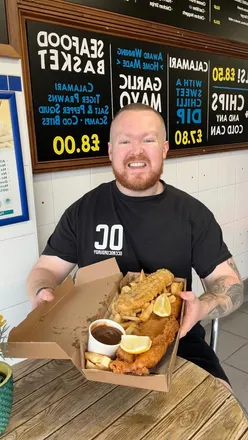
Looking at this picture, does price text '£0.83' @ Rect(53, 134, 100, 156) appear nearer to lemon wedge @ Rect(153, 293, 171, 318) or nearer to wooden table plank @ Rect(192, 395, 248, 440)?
lemon wedge @ Rect(153, 293, 171, 318)

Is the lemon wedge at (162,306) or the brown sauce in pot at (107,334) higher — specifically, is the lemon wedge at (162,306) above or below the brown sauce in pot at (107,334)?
above

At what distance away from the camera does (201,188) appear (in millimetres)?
2789

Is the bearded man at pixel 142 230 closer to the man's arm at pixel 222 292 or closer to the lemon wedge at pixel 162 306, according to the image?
the man's arm at pixel 222 292

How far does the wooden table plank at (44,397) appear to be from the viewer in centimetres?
92

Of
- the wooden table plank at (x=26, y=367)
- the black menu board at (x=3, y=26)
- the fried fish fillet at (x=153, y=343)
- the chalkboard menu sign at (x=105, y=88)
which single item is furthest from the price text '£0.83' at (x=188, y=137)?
the wooden table plank at (x=26, y=367)

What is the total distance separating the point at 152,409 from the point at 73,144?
1.39m

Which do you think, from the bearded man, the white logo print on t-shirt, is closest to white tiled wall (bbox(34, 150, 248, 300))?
the bearded man

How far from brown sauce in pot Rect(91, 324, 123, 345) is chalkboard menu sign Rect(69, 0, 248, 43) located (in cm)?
159

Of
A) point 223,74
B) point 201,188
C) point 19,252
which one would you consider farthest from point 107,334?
point 223,74

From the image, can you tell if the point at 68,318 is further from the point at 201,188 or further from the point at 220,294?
the point at 201,188

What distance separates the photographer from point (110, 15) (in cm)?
197

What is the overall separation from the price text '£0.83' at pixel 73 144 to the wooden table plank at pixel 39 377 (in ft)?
3.62

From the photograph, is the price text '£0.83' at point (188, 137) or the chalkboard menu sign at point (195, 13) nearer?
the chalkboard menu sign at point (195, 13)

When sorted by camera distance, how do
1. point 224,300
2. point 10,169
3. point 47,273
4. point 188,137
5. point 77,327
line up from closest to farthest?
point 77,327
point 224,300
point 47,273
point 10,169
point 188,137
